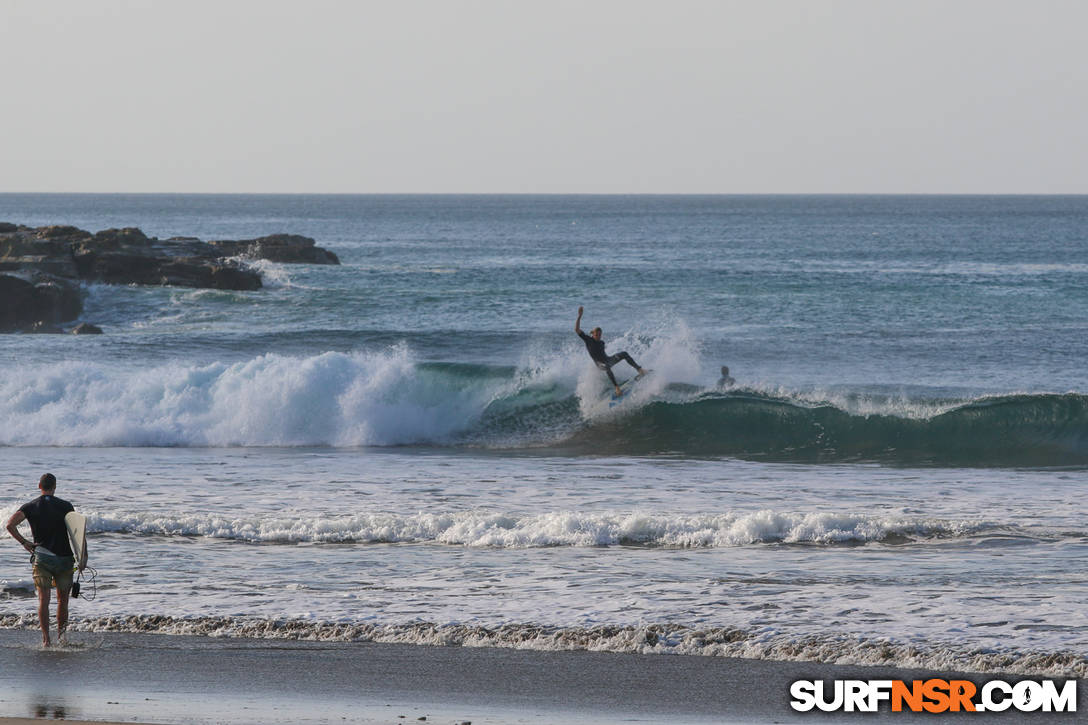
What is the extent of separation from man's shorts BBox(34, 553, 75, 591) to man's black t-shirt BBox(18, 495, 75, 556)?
6cm

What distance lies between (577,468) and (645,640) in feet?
29.6

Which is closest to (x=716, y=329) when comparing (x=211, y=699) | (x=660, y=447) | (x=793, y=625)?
(x=660, y=447)

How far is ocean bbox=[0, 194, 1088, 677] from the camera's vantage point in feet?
32.2

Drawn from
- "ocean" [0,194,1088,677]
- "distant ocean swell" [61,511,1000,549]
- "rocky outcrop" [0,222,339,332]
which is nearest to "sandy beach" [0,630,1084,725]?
"ocean" [0,194,1088,677]

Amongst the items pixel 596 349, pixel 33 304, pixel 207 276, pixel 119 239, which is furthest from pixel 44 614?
pixel 119 239

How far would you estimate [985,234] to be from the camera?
98125 mm

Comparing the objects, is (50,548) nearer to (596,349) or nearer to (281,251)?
(596,349)

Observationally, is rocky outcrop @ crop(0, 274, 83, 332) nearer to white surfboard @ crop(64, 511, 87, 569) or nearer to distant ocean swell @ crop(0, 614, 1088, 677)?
distant ocean swell @ crop(0, 614, 1088, 677)

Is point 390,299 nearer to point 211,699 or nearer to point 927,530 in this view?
point 927,530

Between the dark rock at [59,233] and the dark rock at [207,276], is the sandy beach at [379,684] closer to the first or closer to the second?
the dark rock at [207,276]

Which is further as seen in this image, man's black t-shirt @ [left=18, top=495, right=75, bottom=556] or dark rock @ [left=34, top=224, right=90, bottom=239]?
dark rock @ [left=34, top=224, right=90, bottom=239]

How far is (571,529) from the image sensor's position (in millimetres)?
12883

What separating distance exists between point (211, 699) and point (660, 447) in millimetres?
13443

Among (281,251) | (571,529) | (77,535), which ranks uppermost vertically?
(281,251)
